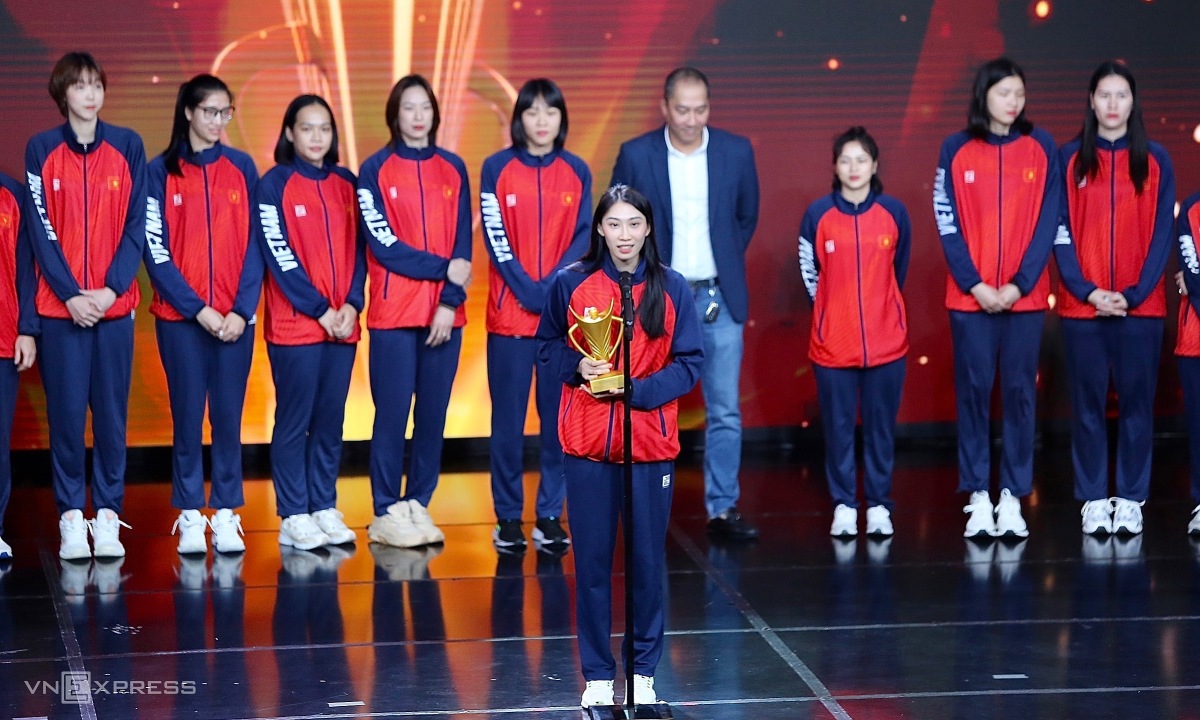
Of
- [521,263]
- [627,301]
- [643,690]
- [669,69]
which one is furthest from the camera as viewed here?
[669,69]

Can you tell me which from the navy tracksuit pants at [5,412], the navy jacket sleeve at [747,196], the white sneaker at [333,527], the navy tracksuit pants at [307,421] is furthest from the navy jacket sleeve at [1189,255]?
the navy tracksuit pants at [5,412]

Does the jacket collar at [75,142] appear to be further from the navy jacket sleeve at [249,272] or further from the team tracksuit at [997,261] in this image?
the team tracksuit at [997,261]

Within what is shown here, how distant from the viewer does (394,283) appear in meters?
5.34

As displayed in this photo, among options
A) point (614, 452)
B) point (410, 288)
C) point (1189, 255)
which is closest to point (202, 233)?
point (410, 288)

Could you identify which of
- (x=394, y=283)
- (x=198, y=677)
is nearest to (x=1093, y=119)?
(x=394, y=283)

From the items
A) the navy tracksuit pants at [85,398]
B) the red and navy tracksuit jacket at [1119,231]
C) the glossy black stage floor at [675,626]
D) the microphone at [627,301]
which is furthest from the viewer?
the red and navy tracksuit jacket at [1119,231]

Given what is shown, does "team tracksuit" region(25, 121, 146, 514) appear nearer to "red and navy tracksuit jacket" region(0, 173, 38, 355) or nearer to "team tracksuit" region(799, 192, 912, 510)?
"red and navy tracksuit jacket" region(0, 173, 38, 355)

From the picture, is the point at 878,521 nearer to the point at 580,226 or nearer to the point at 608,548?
→ the point at 580,226

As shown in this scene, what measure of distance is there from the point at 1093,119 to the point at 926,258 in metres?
2.04

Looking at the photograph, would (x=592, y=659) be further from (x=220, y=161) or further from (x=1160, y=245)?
(x=1160, y=245)

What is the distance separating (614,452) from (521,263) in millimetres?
1900

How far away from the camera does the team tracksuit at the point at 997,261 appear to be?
5.41 m

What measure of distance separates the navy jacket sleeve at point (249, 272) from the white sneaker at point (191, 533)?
0.75 metres

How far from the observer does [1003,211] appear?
542cm
